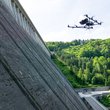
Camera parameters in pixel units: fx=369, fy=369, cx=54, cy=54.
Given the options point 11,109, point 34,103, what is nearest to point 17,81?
point 34,103

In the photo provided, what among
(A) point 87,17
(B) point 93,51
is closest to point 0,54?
(A) point 87,17

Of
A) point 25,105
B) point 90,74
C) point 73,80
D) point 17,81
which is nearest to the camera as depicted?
point 25,105

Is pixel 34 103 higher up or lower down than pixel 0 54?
lower down

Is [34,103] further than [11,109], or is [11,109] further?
[34,103]

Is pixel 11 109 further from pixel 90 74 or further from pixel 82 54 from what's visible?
pixel 82 54

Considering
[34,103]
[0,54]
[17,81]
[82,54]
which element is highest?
[0,54]

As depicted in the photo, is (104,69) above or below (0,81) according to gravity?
below

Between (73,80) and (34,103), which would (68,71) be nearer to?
(73,80)

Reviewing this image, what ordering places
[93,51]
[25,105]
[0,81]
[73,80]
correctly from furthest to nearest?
[93,51] < [73,80] < [25,105] < [0,81]

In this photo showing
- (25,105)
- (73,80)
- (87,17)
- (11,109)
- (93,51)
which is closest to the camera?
(11,109)
